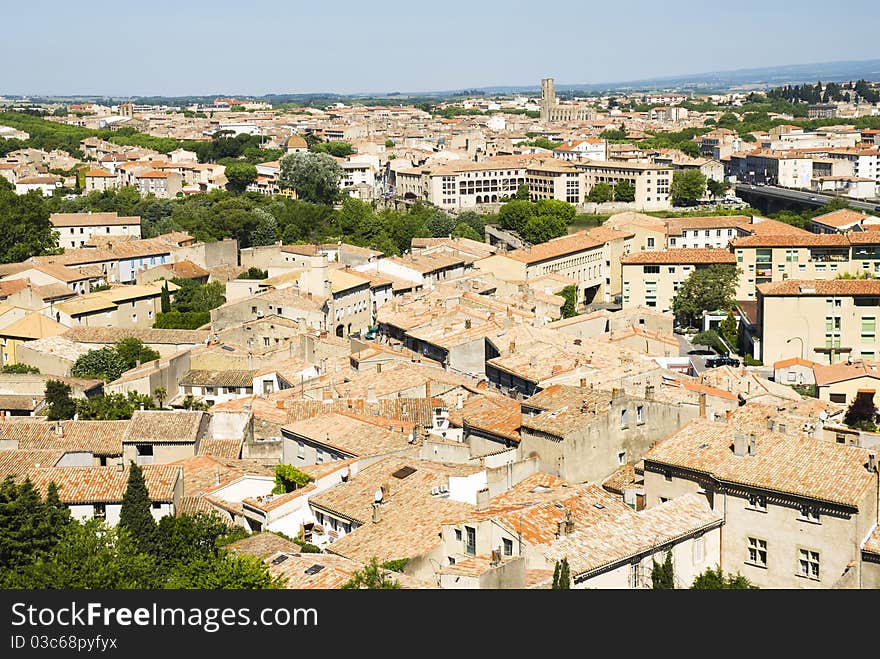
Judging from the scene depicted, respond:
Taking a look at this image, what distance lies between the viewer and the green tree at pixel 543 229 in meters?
45.8

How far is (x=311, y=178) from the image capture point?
5297 cm

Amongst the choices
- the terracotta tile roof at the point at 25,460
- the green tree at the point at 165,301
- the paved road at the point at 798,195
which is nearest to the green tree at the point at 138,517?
the terracotta tile roof at the point at 25,460

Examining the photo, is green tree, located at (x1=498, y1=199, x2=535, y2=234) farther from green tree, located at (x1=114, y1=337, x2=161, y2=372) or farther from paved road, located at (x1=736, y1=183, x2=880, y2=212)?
green tree, located at (x1=114, y1=337, x2=161, y2=372)

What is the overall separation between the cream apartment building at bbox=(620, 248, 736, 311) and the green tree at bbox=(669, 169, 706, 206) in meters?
22.5

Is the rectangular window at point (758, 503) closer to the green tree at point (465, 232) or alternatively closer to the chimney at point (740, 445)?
the chimney at point (740, 445)

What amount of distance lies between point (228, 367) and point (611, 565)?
14.3m

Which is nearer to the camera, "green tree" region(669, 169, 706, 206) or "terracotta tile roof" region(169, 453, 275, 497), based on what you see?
"terracotta tile roof" region(169, 453, 275, 497)

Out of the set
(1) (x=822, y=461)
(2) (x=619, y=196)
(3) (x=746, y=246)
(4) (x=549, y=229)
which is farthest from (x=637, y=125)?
(1) (x=822, y=461)

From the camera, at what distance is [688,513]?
37.8 feet

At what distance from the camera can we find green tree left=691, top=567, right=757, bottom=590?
10.5 meters

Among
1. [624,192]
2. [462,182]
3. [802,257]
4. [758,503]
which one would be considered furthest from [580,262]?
[758,503]

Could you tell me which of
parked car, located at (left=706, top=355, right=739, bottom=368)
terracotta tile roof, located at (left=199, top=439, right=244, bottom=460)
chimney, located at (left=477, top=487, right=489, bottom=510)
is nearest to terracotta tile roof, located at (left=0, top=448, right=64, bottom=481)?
terracotta tile roof, located at (left=199, top=439, right=244, bottom=460)

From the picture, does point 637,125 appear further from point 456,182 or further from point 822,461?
point 822,461

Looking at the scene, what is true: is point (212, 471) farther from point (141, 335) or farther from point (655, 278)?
point (655, 278)
